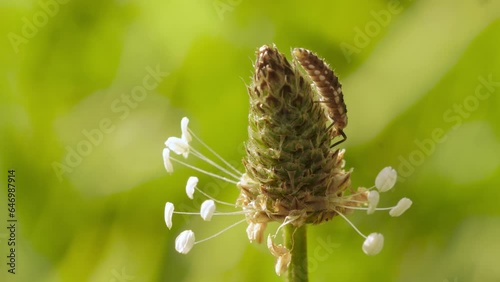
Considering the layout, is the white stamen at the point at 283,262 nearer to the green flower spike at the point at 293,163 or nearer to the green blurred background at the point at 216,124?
the green flower spike at the point at 293,163

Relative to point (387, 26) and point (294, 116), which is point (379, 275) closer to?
point (387, 26)

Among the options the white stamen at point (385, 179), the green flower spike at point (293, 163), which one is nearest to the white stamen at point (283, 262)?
the green flower spike at point (293, 163)

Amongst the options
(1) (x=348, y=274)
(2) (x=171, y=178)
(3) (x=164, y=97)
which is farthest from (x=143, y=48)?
(1) (x=348, y=274)

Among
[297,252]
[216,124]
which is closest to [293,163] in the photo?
[297,252]

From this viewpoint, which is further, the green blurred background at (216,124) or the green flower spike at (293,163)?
the green blurred background at (216,124)

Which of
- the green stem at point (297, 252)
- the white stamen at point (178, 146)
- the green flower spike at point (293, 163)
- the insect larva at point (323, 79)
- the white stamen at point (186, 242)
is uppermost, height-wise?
the insect larva at point (323, 79)

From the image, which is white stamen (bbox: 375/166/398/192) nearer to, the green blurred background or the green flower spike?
the green flower spike

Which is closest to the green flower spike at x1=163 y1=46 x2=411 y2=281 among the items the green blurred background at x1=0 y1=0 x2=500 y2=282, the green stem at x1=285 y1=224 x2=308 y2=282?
the green stem at x1=285 y1=224 x2=308 y2=282
